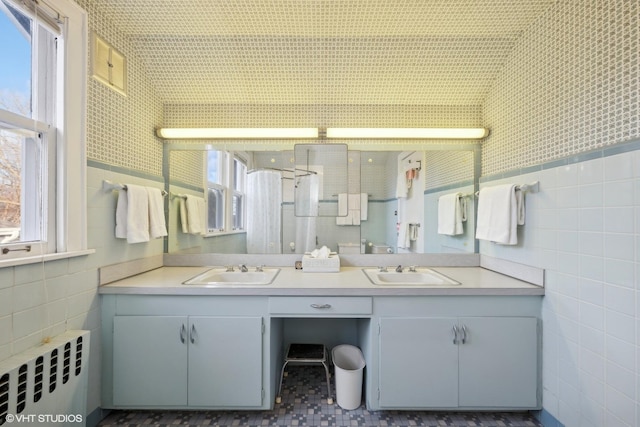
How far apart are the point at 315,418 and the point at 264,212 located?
4.50 ft

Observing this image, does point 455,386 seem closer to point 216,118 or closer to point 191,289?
point 191,289

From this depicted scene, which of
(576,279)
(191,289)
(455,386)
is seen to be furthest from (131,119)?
(576,279)

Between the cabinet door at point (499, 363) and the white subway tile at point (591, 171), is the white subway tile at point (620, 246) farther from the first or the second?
the cabinet door at point (499, 363)

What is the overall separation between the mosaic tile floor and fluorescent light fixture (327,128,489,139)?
5.87 ft

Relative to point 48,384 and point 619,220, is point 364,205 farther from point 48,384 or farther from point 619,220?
point 48,384

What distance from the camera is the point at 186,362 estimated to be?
143cm

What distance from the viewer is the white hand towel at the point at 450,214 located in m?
2.00

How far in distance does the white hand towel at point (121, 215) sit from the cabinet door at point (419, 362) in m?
1.59

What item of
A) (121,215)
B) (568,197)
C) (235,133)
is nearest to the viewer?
(568,197)

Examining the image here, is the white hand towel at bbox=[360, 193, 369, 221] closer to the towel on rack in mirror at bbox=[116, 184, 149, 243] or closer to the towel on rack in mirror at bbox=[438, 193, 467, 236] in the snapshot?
the towel on rack in mirror at bbox=[438, 193, 467, 236]

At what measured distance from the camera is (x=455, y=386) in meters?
1.43

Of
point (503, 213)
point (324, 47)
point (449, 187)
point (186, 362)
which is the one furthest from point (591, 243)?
point (186, 362)

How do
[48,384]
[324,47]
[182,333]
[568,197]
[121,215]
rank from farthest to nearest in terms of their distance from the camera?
[324,47], [121,215], [182,333], [568,197], [48,384]

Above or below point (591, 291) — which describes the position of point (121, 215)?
above
